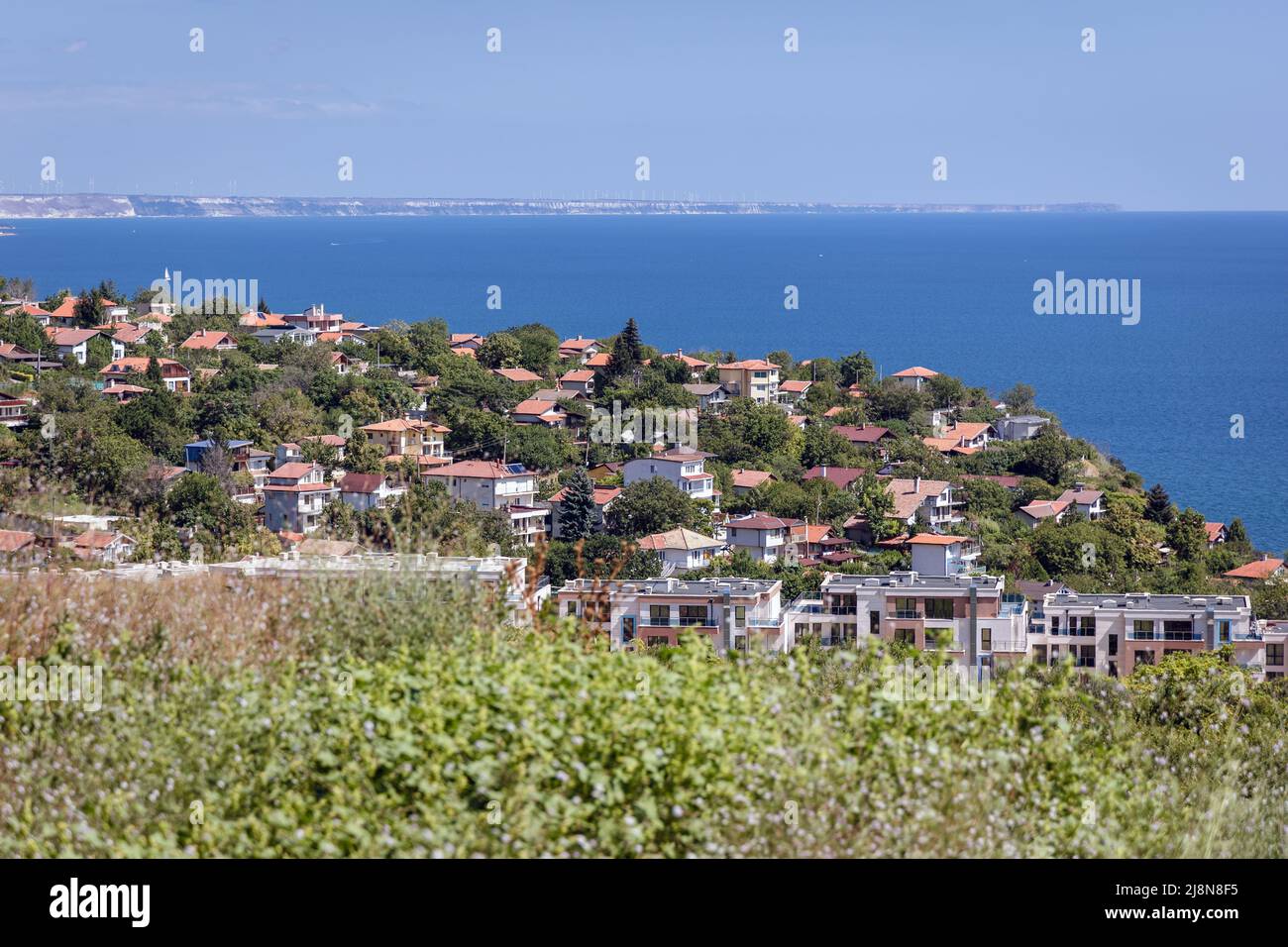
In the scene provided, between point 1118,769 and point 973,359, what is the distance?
49864 mm

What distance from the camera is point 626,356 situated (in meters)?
31.2

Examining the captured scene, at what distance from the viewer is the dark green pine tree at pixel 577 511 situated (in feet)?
70.2

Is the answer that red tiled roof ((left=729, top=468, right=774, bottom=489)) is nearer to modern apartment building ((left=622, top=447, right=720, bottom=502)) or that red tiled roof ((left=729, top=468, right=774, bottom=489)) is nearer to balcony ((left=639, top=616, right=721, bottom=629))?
modern apartment building ((left=622, top=447, right=720, bottom=502))

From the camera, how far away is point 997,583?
14.8 metres

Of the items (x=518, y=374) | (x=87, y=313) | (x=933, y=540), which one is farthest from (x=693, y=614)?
(x=87, y=313)

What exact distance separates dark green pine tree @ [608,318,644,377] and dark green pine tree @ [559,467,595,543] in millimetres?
9257

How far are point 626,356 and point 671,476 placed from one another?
27.0ft

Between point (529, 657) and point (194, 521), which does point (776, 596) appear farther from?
point (529, 657)

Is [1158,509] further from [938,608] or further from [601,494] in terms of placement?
[938,608]

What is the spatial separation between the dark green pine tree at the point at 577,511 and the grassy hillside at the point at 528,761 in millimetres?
17012

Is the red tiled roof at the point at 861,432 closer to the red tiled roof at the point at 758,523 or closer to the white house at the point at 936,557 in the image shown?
the red tiled roof at the point at 758,523

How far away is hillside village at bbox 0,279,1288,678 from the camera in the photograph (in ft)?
47.2

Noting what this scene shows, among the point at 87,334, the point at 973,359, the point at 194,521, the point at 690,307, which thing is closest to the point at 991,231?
the point at 690,307

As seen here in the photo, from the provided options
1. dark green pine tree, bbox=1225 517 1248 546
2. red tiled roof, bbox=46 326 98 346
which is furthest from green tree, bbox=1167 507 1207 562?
red tiled roof, bbox=46 326 98 346
